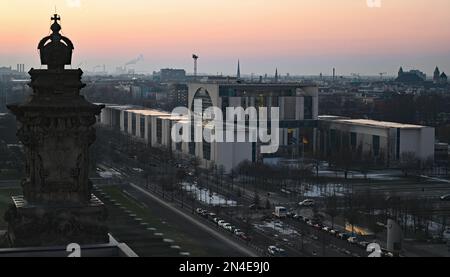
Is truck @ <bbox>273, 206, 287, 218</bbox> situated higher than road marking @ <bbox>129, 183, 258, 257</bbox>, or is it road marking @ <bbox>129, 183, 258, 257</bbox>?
road marking @ <bbox>129, 183, 258, 257</bbox>

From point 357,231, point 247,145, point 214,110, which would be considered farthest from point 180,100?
point 357,231

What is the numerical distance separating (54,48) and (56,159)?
0.82 metres

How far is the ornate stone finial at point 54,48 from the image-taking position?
233 inches

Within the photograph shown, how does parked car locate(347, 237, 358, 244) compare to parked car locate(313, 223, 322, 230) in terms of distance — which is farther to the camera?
parked car locate(313, 223, 322, 230)

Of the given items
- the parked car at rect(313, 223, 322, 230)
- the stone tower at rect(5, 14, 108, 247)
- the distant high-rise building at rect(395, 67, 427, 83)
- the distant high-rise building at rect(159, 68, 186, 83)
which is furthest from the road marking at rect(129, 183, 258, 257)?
the distant high-rise building at rect(159, 68, 186, 83)

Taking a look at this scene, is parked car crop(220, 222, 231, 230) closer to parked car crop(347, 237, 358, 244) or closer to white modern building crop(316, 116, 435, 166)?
parked car crop(347, 237, 358, 244)

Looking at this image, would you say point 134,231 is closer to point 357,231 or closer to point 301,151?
point 357,231

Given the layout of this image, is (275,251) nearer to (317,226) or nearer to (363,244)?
(363,244)

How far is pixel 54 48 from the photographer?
5930 millimetres

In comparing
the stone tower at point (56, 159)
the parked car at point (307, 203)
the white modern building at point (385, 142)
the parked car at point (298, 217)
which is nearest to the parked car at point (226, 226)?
the parked car at point (298, 217)

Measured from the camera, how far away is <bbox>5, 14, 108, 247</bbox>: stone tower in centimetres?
582

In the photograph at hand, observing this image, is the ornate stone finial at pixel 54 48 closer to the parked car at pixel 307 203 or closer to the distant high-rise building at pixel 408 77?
the parked car at pixel 307 203
